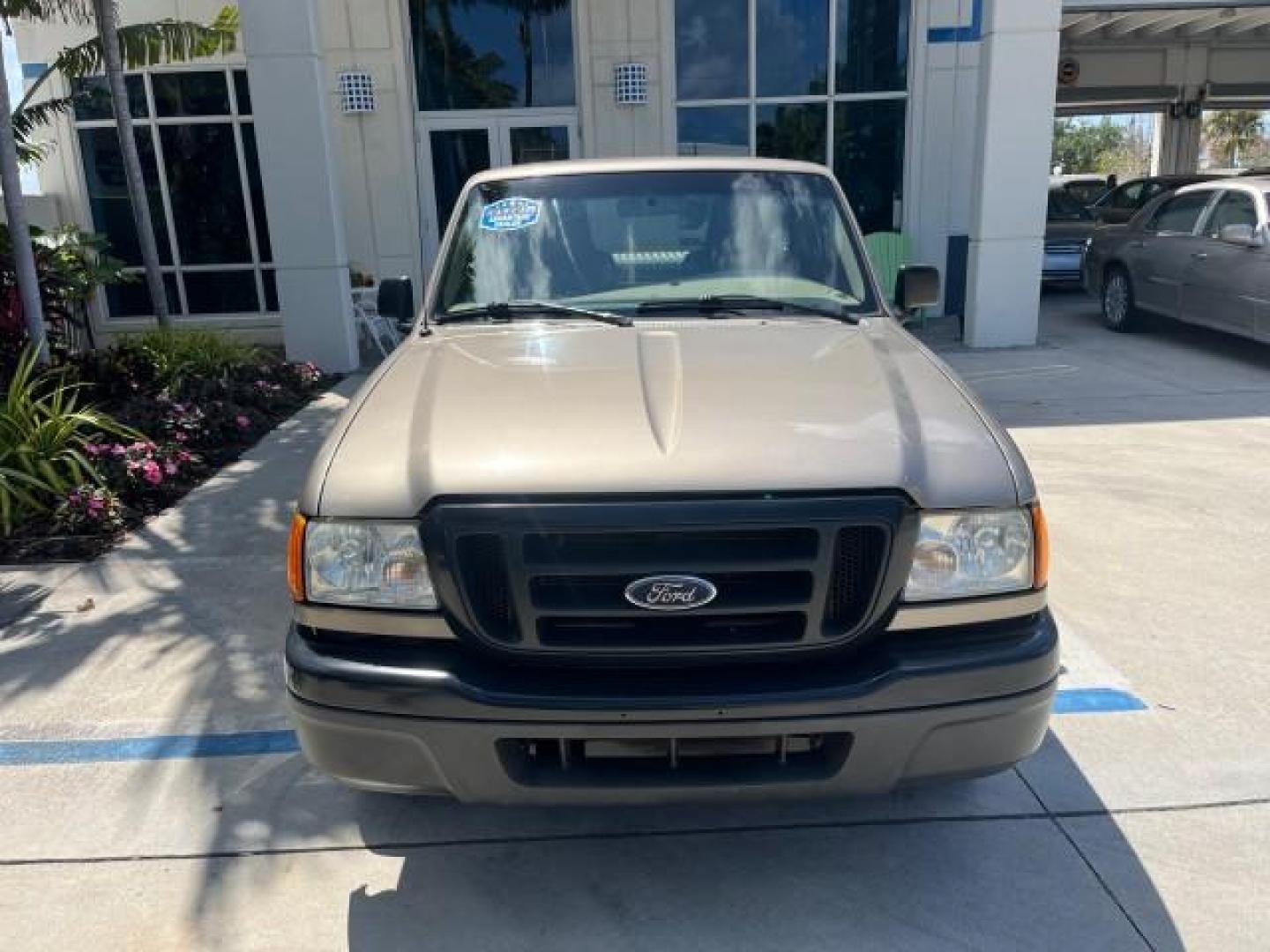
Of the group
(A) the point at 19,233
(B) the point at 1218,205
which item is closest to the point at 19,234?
(A) the point at 19,233

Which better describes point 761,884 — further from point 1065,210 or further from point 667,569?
point 1065,210

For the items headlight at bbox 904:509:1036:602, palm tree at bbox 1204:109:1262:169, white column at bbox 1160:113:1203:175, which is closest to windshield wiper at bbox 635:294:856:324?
headlight at bbox 904:509:1036:602

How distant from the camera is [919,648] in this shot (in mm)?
2424

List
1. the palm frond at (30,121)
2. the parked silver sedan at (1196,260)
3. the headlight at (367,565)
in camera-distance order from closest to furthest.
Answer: the headlight at (367,565), the parked silver sedan at (1196,260), the palm frond at (30,121)

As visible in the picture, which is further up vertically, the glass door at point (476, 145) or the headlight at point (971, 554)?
the glass door at point (476, 145)

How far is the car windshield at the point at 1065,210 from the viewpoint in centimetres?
1605

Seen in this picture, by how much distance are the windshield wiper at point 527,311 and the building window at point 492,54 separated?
376 inches

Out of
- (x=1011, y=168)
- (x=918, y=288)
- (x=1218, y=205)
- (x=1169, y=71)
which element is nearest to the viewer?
(x=918, y=288)

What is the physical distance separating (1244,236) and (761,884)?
9.17 meters

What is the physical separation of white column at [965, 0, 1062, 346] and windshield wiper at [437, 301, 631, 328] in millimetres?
8069

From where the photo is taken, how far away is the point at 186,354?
8938 mm

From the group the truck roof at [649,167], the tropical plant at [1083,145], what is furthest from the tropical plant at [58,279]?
the tropical plant at [1083,145]

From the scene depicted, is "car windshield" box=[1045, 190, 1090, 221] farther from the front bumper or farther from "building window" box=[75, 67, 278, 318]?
the front bumper

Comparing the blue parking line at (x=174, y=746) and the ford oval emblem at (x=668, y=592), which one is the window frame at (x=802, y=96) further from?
the ford oval emblem at (x=668, y=592)
